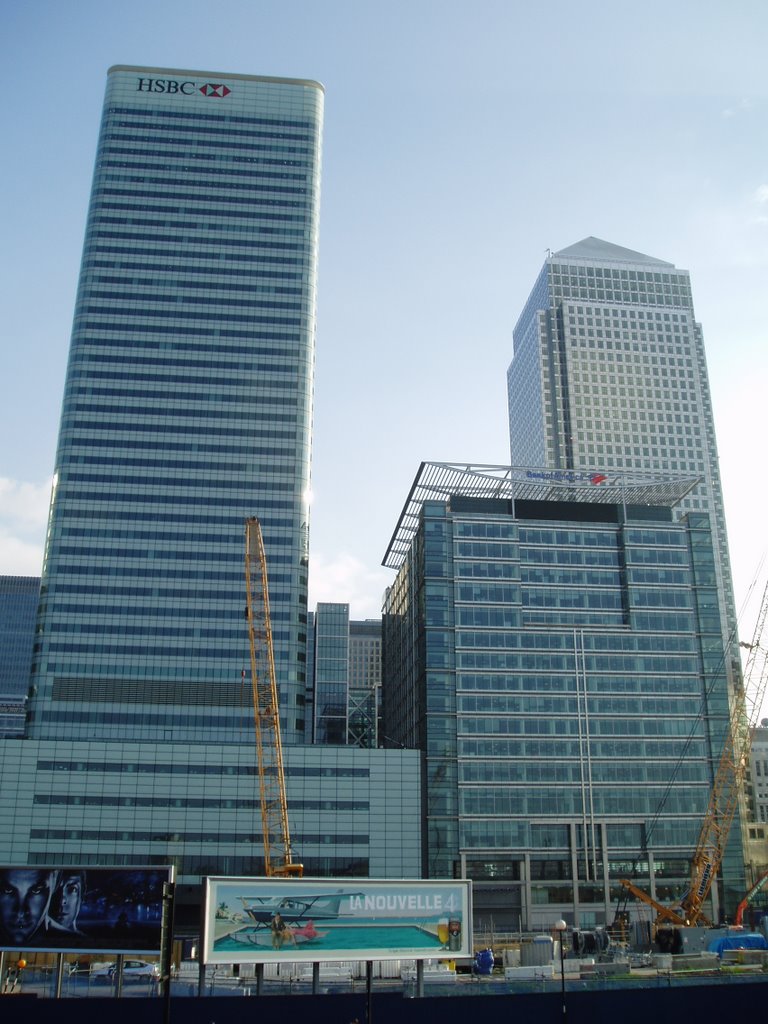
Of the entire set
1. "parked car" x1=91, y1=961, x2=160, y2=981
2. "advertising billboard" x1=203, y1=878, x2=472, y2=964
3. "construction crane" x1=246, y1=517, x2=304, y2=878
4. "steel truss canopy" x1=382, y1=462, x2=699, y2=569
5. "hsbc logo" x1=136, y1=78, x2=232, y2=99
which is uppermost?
"hsbc logo" x1=136, y1=78, x2=232, y2=99

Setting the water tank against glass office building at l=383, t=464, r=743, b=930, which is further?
glass office building at l=383, t=464, r=743, b=930

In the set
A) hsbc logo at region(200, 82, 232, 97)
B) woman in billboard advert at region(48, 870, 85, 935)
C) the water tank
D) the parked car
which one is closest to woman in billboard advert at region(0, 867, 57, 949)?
woman in billboard advert at region(48, 870, 85, 935)

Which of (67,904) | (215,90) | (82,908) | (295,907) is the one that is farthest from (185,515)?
(295,907)

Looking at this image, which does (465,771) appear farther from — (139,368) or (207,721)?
(139,368)

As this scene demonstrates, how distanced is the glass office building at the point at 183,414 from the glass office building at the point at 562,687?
96.2ft

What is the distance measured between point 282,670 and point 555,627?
4338 centimetres

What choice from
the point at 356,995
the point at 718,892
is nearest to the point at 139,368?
the point at 718,892

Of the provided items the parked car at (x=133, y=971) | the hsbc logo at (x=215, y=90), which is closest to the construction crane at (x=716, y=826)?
the parked car at (x=133, y=971)

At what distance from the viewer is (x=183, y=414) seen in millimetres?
160750

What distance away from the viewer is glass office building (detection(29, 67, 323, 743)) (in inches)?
5797

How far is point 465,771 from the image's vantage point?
12900cm

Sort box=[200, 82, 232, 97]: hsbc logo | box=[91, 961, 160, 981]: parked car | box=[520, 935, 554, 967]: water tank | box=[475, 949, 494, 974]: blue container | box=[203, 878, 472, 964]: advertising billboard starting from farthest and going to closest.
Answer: box=[200, 82, 232, 97]: hsbc logo
box=[520, 935, 554, 967]: water tank
box=[475, 949, 494, 974]: blue container
box=[91, 961, 160, 981]: parked car
box=[203, 878, 472, 964]: advertising billboard

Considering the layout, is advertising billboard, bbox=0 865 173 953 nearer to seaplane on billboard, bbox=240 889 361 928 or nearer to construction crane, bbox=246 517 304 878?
seaplane on billboard, bbox=240 889 361 928

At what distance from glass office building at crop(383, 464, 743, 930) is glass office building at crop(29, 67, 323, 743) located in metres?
29.3
